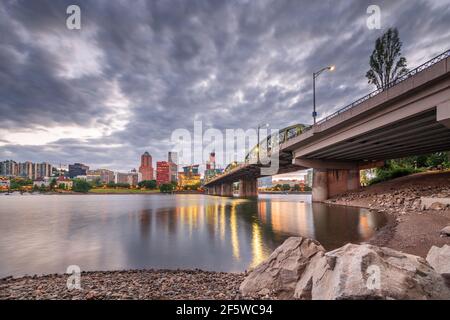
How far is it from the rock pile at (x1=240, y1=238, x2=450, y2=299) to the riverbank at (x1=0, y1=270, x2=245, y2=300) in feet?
3.85

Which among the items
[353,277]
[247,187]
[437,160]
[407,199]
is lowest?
[247,187]

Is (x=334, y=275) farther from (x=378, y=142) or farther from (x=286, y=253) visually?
(x=378, y=142)

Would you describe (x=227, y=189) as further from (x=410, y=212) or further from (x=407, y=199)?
(x=410, y=212)

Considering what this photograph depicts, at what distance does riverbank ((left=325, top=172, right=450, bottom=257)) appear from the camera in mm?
11492

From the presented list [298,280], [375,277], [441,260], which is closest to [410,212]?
[441,260]

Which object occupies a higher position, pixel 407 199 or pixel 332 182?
pixel 332 182

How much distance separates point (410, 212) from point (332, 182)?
30690 millimetres

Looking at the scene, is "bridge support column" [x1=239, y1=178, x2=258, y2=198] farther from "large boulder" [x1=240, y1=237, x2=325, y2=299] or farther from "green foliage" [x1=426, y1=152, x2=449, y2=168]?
"large boulder" [x1=240, y1=237, x2=325, y2=299]

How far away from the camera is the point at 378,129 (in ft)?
89.6

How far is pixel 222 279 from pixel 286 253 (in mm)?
2844

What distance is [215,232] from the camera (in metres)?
19.5
